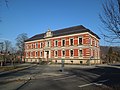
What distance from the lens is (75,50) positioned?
5209cm

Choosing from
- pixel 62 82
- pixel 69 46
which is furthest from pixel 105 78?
pixel 69 46

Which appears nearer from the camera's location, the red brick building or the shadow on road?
the shadow on road

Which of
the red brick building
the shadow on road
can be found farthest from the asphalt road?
the red brick building

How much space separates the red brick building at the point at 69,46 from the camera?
50.0 m

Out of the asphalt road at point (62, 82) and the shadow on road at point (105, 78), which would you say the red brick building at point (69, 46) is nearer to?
the shadow on road at point (105, 78)

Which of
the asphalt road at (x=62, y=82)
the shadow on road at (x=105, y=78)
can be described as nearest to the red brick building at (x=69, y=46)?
the shadow on road at (x=105, y=78)

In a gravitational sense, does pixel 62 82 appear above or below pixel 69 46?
below

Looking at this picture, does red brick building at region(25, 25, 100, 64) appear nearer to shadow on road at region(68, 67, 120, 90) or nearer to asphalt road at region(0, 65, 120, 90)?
shadow on road at region(68, 67, 120, 90)

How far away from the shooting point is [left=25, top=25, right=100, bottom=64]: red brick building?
50.0 m

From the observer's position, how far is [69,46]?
54.1m

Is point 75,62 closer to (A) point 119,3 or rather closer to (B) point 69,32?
(B) point 69,32

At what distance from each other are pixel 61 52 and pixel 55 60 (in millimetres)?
4220

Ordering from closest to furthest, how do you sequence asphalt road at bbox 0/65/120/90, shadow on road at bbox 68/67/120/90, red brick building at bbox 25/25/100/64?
1. asphalt road at bbox 0/65/120/90
2. shadow on road at bbox 68/67/120/90
3. red brick building at bbox 25/25/100/64

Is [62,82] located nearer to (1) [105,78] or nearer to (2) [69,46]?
(1) [105,78]
